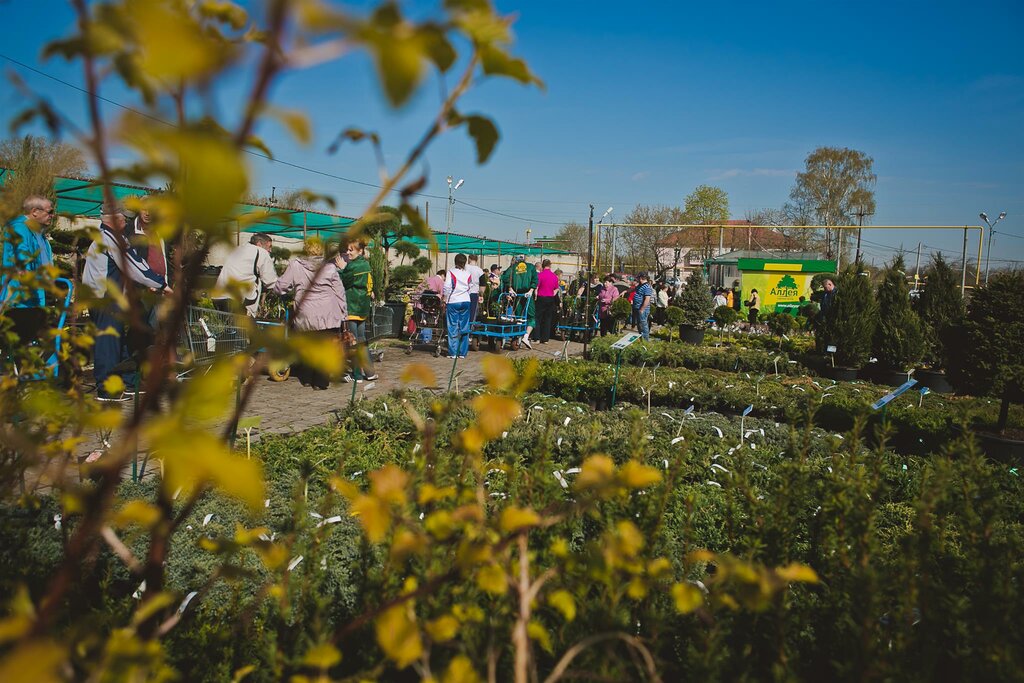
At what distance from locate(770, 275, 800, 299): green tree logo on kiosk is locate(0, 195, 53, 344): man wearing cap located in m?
22.1

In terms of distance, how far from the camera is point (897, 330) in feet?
34.1

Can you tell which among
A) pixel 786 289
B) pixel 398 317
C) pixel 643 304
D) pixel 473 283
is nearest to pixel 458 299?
pixel 473 283

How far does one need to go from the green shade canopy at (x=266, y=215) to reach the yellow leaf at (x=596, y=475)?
389mm

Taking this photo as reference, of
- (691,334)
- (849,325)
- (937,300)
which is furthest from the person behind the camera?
(691,334)

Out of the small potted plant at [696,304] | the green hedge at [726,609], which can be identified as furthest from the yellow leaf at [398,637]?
the small potted plant at [696,304]

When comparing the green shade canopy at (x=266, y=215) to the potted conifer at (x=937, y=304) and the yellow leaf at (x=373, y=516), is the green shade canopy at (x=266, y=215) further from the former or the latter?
the potted conifer at (x=937, y=304)

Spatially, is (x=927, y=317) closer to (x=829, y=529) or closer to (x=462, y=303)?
(x=462, y=303)

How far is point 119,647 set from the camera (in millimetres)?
716

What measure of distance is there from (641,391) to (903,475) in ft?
9.70

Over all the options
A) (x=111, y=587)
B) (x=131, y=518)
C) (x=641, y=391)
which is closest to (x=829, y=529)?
(x=131, y=518)

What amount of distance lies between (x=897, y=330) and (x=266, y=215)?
38.0 feet

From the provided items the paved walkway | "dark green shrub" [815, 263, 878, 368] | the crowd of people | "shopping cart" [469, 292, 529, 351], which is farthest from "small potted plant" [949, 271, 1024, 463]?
"shopping cart" [469, 292, 529, 351]

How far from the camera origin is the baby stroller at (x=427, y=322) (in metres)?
11.8

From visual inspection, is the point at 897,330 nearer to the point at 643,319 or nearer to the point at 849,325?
the point at 849,325
